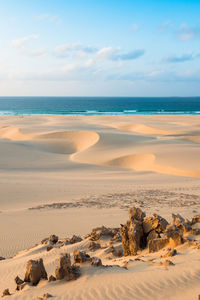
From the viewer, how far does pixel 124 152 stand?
959 inches

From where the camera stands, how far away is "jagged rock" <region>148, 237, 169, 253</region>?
6.23m

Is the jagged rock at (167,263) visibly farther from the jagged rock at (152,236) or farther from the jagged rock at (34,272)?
the jagged rock at (34,272)

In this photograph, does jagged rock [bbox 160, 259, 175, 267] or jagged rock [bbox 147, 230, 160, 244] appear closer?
jagged rock [bbox 160, 259, 175, 267]

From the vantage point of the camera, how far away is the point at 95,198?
12.5 metres

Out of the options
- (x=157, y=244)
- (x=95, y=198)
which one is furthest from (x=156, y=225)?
(x=95, y=198)

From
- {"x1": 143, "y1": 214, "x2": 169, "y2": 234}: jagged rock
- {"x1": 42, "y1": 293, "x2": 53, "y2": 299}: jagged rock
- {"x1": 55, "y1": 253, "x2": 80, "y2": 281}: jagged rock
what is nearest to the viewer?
{"x1": 42, "y1": 293, "x2": 53, "y2": 299}: jagged rock

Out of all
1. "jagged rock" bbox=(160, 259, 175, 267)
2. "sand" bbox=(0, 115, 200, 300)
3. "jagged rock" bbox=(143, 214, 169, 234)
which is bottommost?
"sand" bbox=(0, 115, 200, 300)

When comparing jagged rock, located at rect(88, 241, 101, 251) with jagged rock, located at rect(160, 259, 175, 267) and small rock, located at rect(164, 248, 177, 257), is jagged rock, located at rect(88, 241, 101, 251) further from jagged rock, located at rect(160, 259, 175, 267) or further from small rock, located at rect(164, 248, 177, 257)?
jagged rock, located at rect(160, 259, 175, 267)

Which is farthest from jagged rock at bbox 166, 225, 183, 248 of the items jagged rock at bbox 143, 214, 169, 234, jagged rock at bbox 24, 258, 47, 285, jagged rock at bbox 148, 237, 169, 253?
jagged rock at bbox 24, 258, 47, 285

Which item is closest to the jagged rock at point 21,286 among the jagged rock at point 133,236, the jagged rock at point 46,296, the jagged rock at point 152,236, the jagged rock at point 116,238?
the jagged rock at point 46,296

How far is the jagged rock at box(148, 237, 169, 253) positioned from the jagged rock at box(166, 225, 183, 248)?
121 millimetres

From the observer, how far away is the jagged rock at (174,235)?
6.12 m

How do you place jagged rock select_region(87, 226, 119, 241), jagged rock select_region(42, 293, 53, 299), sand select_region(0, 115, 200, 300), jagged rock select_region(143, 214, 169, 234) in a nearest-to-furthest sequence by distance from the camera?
jagged rock select_region(42, 293, 53, 299)
sand select_region(0, 115, 200, 300)
jagged rock select_region(143, 214, 169, 234)
jagged rock select_region(87, 226, 119, 241)

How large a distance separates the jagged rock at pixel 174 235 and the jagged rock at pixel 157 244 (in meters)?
0.12
